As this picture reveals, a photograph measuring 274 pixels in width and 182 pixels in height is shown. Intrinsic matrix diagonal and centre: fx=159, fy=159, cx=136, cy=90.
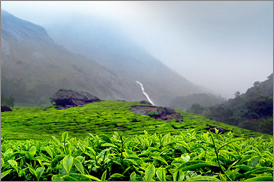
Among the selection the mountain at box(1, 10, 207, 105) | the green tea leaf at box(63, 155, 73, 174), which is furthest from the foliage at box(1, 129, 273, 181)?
the mountain at box(1, 10, 207, 105)

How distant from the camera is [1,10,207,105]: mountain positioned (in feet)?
40.7

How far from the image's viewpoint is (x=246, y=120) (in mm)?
7562

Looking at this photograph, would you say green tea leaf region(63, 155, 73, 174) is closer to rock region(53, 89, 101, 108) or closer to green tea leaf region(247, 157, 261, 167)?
green tea leaf region(247, 157, 261, 167)

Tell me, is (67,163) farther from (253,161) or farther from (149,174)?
(253,161)

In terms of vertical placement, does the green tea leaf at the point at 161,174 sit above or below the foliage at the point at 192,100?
below

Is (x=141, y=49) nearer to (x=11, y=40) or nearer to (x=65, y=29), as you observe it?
(x=65, y=29)

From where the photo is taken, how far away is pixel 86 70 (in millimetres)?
15547

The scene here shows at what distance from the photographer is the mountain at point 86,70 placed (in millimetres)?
12391

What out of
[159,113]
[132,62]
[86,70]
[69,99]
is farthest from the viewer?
[86,70]

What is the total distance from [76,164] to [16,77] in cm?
1682

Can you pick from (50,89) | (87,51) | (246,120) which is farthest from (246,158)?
(87,51)

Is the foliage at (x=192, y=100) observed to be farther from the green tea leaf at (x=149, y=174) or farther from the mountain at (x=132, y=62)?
the green tea leaf at (x=149, y=174)

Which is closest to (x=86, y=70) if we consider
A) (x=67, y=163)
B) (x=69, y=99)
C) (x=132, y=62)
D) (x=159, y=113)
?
(x=132, y=62)

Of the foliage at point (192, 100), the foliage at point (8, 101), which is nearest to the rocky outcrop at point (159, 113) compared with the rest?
the foliage at point (192, 100)
